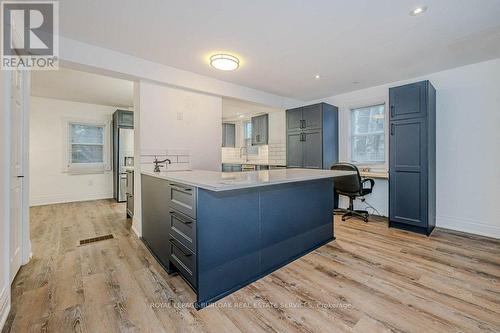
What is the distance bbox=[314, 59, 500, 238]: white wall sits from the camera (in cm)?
300

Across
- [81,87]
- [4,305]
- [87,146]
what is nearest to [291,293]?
[4,305]

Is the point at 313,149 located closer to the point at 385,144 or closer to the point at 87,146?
the point at 385,144

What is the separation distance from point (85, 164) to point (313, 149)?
18.1ft

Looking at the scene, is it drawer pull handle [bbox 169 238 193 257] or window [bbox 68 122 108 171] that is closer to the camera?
drawer pull handle [bbox 169 238 193 257]

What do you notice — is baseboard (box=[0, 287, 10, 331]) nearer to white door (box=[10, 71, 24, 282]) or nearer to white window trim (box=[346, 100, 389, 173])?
white door (box=[10, 71, 24, 282])

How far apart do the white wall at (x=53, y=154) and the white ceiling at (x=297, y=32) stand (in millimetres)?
3737

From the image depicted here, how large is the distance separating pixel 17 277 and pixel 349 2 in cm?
379

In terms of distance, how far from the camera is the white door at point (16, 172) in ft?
6.15

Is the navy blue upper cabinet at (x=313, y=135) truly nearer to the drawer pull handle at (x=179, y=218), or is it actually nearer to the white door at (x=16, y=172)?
the drawer pull handle at (x=179, y=218)

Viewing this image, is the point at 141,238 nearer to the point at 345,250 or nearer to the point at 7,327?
the point at 7,327

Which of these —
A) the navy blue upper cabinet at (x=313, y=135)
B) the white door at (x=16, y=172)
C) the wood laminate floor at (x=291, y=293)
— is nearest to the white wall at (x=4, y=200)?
the wood laminate floor at (x=291, y=293)

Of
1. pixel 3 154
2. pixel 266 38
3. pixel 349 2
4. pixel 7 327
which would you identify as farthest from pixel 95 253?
pixel 349 2

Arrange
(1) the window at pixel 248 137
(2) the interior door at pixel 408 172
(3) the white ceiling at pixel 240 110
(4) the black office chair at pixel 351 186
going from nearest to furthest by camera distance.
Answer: (2) the interior door at pixel 408 172, (4) the black office chair at pixel 351 186, (3) the white ceiling at pixel 240 110, (1) the window at pixel 248 137

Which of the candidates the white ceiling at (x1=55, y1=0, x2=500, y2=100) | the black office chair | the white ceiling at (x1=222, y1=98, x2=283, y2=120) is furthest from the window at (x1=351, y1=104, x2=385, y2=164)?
the white ceiling at (x1=222, y1=98, x2=283, y2=120)
